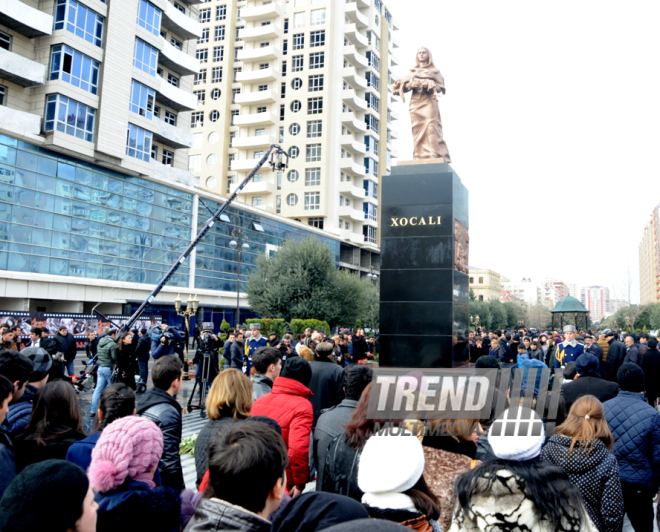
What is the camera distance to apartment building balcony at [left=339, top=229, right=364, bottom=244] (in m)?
62.1

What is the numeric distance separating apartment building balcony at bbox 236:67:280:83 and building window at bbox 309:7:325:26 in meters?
7.59

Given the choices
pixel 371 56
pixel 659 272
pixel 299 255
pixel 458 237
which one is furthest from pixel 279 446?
pixel 659 272

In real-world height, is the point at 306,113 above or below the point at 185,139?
above

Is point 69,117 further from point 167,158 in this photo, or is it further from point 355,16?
point 355,16

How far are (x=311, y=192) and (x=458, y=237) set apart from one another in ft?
165

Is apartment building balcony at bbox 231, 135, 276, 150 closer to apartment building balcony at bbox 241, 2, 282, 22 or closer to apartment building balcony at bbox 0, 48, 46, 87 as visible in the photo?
apartment building balcony at bbox 241, 2, 282, 22

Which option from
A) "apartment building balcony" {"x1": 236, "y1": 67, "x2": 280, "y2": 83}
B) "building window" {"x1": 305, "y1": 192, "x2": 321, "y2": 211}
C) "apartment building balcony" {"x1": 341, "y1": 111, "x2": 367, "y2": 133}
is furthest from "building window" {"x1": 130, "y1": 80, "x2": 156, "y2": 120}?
"apartment building balcony" {"x1": 341, "y1": 111, "x2": 367, "y2": 133}

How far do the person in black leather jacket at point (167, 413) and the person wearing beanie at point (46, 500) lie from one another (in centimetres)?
178

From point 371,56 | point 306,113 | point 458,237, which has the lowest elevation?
point 458,237

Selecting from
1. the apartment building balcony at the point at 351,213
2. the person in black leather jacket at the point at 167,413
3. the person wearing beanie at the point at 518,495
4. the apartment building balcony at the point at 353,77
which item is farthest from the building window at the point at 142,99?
the person wearing beanie at the point at 518,495

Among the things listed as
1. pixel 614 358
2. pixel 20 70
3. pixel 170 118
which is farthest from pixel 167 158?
pixel 614 358

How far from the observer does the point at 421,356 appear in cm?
1121

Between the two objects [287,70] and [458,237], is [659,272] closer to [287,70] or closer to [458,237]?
[287,70]

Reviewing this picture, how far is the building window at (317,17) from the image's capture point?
62.8 meters
